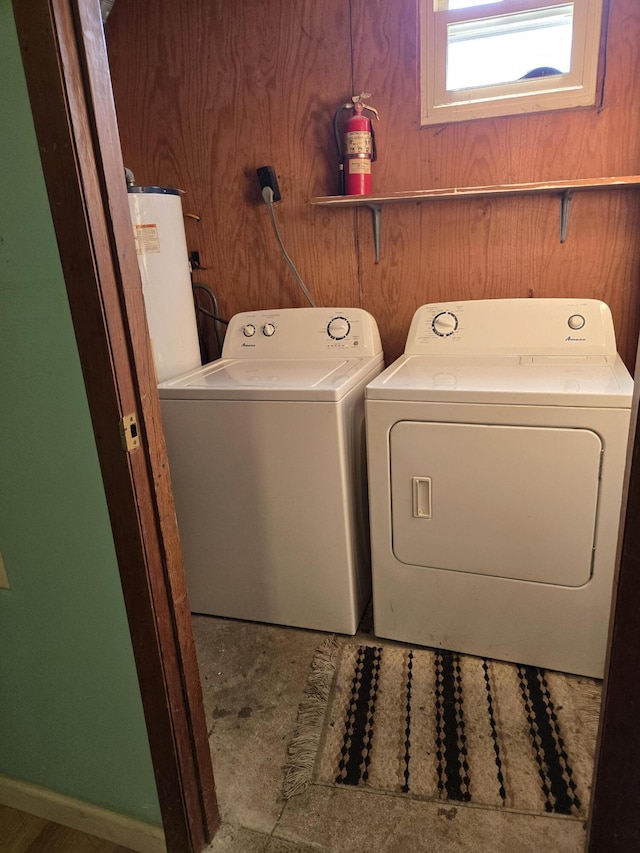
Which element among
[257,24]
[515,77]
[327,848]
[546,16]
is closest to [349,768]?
[327,848]

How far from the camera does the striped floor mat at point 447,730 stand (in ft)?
4.19

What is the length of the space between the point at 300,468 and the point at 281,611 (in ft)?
1.77

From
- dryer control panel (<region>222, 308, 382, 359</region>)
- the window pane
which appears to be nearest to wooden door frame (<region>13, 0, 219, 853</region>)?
dryer control panel (<region>222, 308, 382, 359</region>)

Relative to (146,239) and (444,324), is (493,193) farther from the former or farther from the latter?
(146,239)

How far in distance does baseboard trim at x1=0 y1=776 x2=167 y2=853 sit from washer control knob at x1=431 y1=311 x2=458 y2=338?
1612 millimetres

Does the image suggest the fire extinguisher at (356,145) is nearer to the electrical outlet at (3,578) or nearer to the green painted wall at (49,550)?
the green painted wall at (49,550)

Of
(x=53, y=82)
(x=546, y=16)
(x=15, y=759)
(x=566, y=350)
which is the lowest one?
(x=15, y=759)

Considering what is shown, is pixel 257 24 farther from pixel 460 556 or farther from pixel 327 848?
pixel 327 848

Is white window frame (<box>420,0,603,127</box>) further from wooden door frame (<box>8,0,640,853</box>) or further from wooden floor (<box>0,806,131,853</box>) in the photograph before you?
wooden floor (<box>0,806,131,853</box>)

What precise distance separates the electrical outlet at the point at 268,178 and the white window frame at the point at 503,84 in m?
0.58

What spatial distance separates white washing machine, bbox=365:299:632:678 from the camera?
4.60 feet

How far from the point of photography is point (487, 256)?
200cm

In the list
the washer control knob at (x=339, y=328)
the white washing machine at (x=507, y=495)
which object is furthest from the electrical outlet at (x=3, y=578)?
the washer control knob at (x=339, y=328)

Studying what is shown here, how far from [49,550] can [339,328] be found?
4.29 feet
